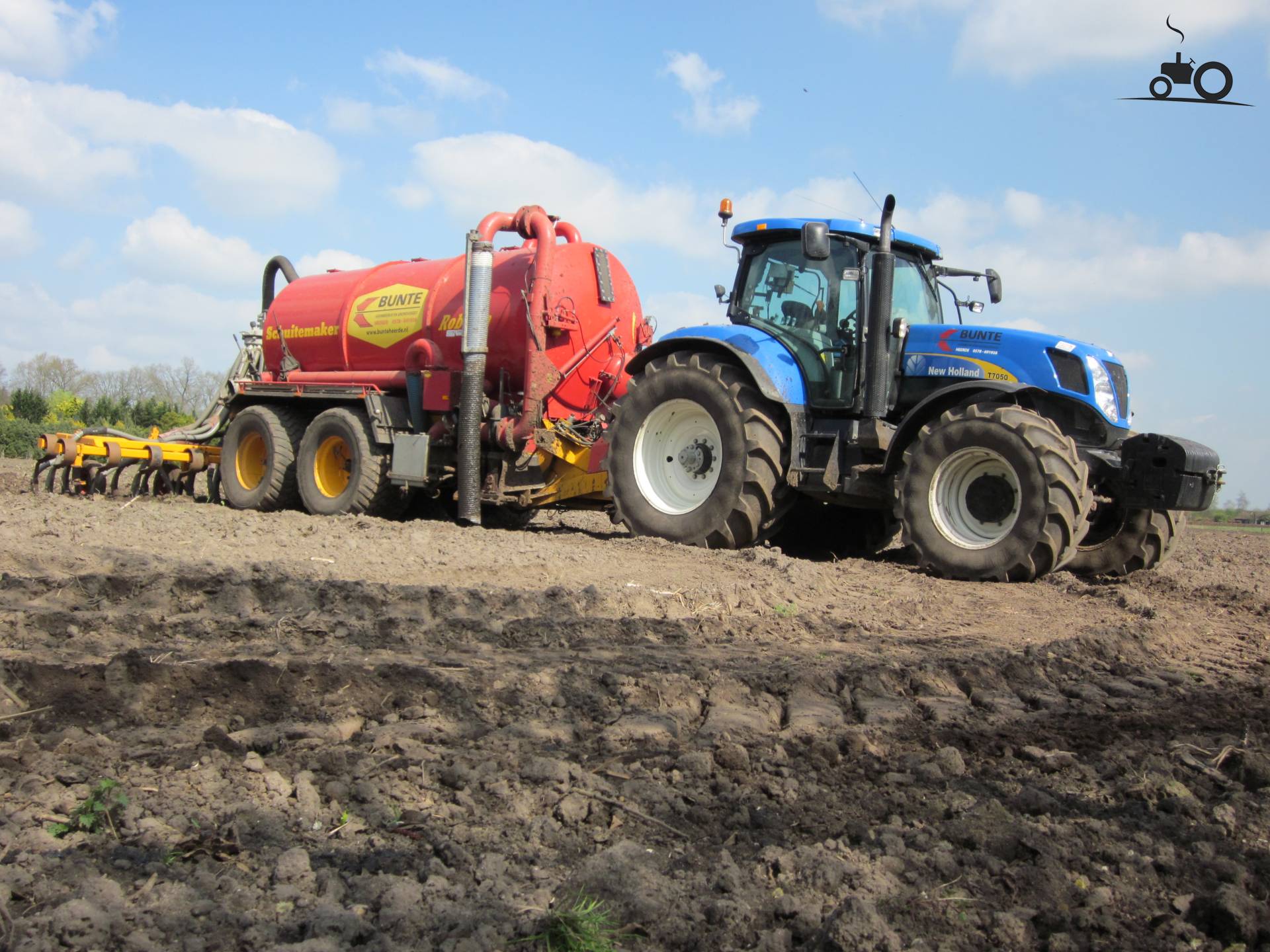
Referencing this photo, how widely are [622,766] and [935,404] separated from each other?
15.6ft

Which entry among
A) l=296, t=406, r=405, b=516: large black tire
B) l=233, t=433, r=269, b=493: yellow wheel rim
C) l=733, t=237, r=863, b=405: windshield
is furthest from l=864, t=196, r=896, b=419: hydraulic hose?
l=233, t=433, r=269, b=493: yellow wheel rim

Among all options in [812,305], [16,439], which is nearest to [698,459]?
[812,305]

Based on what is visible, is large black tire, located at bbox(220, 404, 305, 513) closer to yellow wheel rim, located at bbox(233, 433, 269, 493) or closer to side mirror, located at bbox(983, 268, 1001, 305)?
yellow wheel rim, located at bbox(233, 433, 269, 493)

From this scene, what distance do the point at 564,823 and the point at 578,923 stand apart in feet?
1.97

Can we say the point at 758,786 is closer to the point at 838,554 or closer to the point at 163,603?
the point at 163,603

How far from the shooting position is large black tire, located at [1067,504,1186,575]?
295 inches

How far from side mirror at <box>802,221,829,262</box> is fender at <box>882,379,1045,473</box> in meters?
1.20

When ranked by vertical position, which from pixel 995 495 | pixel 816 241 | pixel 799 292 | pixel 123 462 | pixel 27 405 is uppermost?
pixel 816 241

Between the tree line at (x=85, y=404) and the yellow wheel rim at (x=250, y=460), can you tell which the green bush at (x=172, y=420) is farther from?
the yellow wheel rim at (x=250, y=460)

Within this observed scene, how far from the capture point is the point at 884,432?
7461 millimetres

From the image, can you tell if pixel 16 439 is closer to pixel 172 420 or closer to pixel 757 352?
pixel 172 420

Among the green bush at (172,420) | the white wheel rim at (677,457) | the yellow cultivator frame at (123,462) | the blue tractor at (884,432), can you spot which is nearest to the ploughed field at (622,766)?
the blue tractor at (884,432)

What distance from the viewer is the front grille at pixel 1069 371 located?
7.00 meters

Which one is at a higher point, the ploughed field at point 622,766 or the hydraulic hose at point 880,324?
the hydraulic hose at point 880,324
